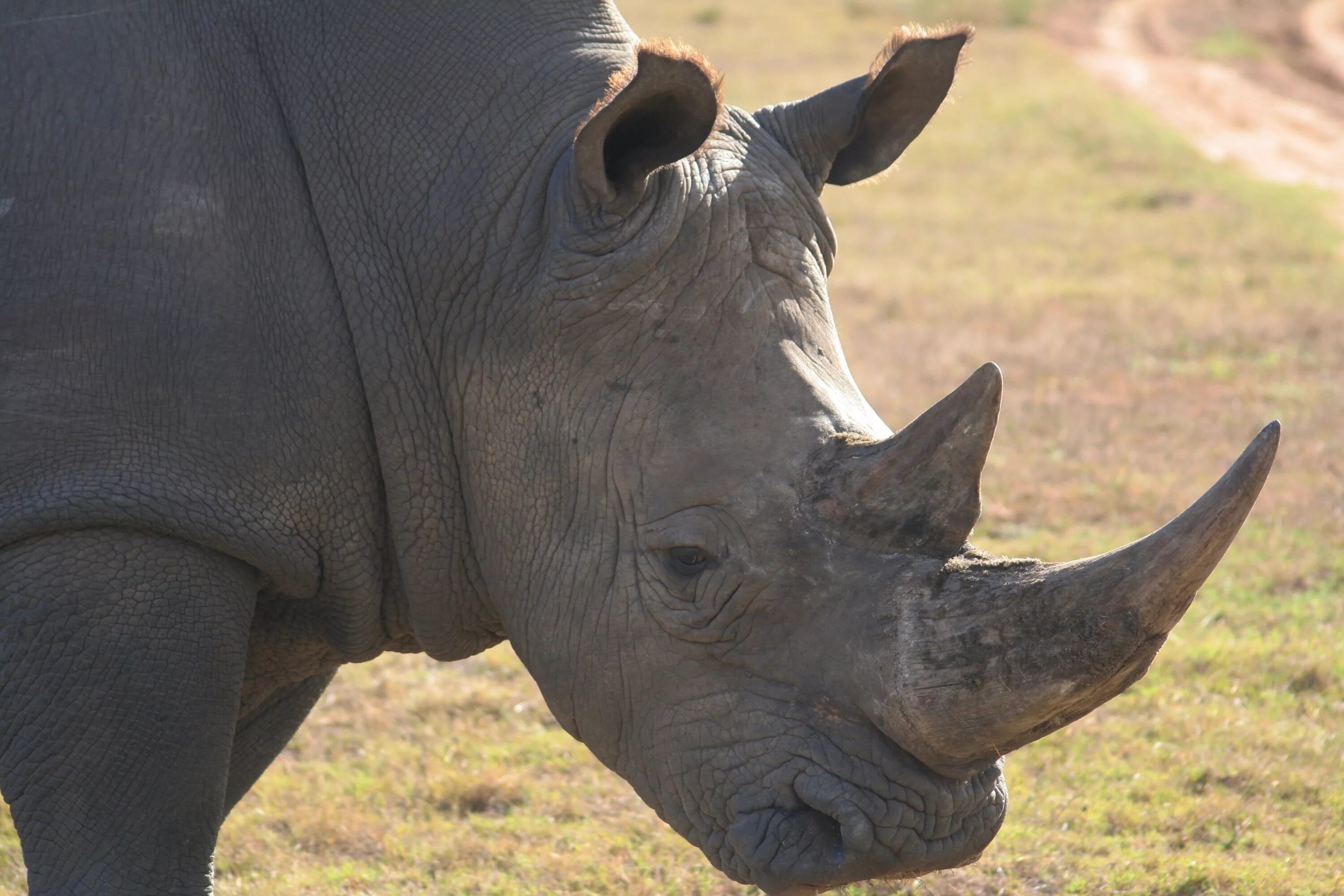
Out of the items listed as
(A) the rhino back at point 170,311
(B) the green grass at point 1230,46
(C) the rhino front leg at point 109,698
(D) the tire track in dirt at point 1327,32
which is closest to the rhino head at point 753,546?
(A) the rhino back at point 170,311

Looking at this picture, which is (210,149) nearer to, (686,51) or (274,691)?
(686,51)

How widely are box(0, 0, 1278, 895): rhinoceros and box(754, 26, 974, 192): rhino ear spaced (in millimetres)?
31

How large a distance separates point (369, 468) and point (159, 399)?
20.4 inches

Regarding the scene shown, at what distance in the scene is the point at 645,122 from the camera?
363cm

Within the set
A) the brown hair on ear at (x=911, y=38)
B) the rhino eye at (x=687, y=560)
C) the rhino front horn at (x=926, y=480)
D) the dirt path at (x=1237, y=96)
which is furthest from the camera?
the dirt path at (x=1237, y=96)

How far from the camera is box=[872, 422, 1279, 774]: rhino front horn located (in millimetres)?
3088

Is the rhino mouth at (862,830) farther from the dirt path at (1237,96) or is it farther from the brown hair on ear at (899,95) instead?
the dirt path at (1237,96)

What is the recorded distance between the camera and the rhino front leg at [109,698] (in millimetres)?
3385

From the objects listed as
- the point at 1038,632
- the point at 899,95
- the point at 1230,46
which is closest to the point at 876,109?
the point at 899,95

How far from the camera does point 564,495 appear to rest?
3.75 meters

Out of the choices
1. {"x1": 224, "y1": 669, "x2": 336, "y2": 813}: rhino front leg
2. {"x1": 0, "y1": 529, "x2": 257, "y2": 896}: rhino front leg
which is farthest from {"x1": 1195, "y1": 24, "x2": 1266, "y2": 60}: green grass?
{"x1": 0, "y1": 529, "x2": 257, "y2": 896}: rhino front leg

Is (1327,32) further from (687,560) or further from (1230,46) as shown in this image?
(687,560)

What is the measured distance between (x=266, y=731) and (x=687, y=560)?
5.79ft

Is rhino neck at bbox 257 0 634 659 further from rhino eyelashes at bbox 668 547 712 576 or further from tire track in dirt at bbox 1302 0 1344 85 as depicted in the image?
tire track in dirt at bbox 1302 0 1344 85
